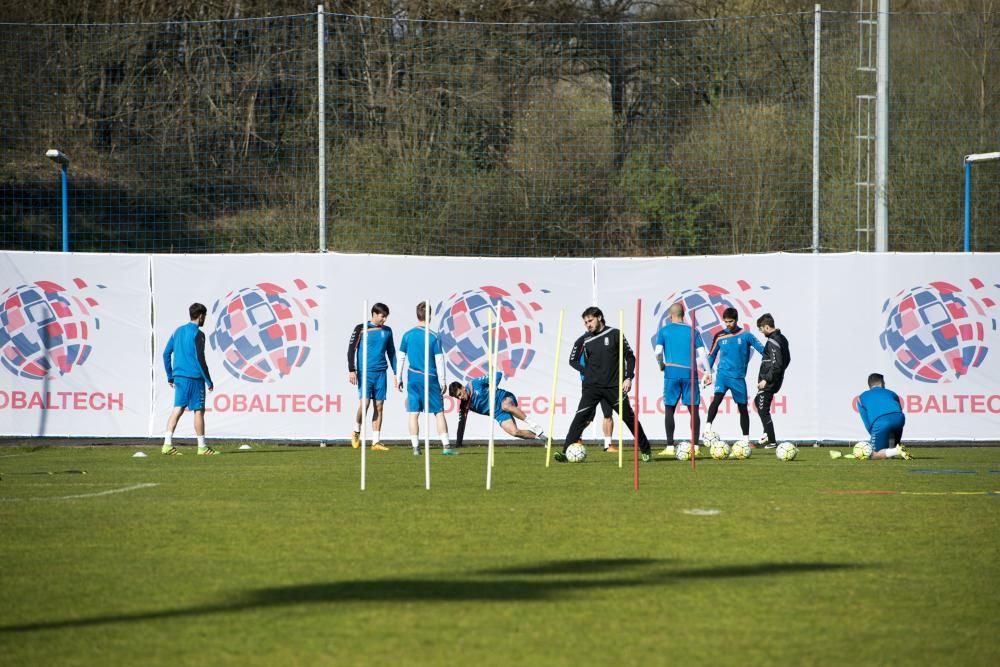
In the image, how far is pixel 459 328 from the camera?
22.0 m

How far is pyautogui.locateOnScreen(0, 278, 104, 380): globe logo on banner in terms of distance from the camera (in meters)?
22.0

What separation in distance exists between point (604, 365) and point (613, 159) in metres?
12.2

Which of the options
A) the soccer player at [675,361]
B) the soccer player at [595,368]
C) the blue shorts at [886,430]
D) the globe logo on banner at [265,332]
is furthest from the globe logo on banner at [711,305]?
the globe logo on banner at [265,332]

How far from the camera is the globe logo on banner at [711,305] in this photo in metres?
21.9

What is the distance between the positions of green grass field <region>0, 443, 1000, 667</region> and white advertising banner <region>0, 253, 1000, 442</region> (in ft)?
22.4

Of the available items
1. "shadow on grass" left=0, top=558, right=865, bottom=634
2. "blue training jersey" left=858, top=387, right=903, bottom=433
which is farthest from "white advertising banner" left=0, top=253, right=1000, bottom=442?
"shadow on grass" left=0, top=558, right=865, bottom=634

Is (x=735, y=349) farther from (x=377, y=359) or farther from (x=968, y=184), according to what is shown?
(x=968, y=184)

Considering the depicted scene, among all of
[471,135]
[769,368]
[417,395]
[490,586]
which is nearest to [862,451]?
[769,368]

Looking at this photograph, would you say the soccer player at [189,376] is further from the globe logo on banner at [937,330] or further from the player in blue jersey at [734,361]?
the globe logo on banner at [937,330]

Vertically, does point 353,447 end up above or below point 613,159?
below

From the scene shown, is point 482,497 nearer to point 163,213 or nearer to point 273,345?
point 273,345

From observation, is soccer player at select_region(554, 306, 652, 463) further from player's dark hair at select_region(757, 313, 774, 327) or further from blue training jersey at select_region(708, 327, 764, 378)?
player's dark hair at select_region(757, 313, 774, 327)

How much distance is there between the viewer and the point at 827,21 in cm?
2541

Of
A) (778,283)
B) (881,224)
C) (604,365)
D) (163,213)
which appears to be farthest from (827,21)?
(163,213)
